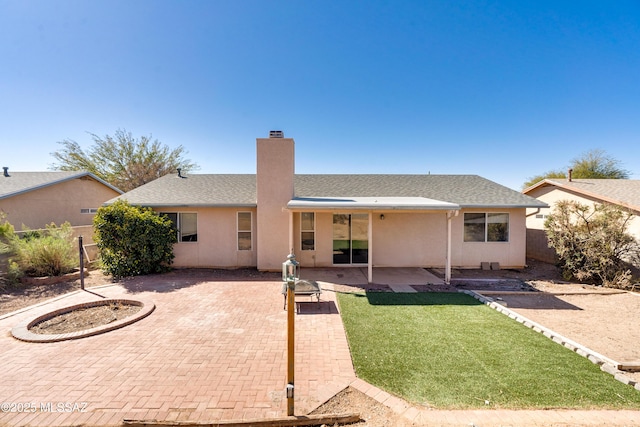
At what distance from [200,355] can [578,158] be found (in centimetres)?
4442

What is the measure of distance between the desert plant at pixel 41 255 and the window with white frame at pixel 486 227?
645 inches

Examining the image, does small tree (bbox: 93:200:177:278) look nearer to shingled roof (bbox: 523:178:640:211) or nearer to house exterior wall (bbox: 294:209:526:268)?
house exterior wall (bbox: 294:209:526:268)

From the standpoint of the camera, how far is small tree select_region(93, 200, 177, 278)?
30.0ft

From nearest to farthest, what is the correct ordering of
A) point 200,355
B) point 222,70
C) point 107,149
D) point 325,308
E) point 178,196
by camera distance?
point 200,355, point 325,308, point 178,196, point 222,70, point 107,149

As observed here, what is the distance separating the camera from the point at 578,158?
1196 inches

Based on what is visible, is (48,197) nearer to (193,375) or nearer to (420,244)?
(193,375)

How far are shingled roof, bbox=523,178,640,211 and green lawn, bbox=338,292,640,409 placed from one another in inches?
371

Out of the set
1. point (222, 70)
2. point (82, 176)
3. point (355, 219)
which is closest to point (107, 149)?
point (82, 176)

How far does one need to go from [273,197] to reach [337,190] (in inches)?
154

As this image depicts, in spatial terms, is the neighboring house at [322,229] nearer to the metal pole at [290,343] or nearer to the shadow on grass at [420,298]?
the shadow on grass at [420,298]

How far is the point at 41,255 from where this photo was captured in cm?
867

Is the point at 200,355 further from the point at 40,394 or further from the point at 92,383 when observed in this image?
the point at 40,394

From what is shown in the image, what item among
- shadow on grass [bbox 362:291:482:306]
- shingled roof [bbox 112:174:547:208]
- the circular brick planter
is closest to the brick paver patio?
the circular brick planter

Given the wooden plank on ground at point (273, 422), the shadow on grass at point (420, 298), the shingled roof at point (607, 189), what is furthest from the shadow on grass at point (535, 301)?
the wooden plank on ground at point (273, 422)
